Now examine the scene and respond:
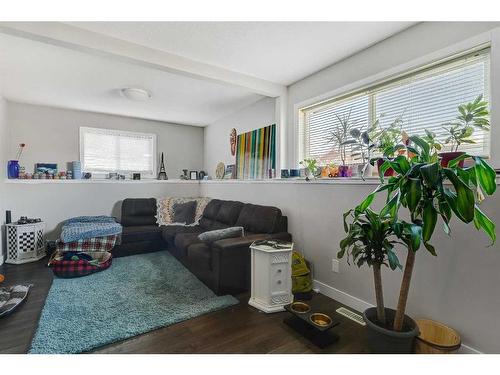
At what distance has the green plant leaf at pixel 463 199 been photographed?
1.19m

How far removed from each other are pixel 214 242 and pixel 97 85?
257 centimetres

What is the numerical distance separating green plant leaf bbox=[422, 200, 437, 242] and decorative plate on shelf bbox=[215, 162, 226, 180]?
370 cm

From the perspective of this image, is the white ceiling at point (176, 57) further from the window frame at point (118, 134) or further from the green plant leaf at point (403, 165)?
the green plant leaf at point (403, 165)

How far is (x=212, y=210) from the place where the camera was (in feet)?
13.1

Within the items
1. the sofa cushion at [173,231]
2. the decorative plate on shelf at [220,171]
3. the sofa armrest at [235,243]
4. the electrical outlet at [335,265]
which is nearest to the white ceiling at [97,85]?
the decorative plate on shelf at [220,171]

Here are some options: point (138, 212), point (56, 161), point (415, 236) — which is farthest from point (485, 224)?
point (56, 161)

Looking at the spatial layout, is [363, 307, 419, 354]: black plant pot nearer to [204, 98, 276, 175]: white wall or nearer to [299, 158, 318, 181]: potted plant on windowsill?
[299, 158, 318, 181]: potted plant on windowsill

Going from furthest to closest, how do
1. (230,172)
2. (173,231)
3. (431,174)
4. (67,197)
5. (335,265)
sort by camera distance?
(230,172) → (67,197) → (173,231) → (335,265) → (431,174)

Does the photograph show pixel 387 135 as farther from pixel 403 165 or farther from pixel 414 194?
pixel 414 194

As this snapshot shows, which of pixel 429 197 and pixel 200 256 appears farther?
pixel 200 256

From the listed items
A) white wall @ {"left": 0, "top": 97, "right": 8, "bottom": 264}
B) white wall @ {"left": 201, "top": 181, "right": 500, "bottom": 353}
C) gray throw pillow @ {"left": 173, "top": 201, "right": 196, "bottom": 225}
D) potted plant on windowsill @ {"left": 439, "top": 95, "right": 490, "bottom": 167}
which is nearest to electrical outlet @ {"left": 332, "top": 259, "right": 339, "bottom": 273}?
white wall @ {"left": 201, "top": 181, "right": 500, "bottom": 353}

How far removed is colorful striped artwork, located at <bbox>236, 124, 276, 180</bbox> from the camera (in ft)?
11.5

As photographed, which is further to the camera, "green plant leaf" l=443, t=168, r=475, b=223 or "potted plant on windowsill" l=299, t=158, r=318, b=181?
"potted plant on windowsill" l=299, t=158, r=318, b=181
